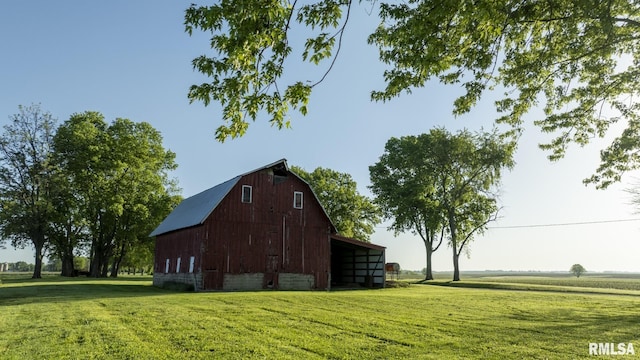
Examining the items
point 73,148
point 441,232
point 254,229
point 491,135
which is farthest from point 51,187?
point 491,135

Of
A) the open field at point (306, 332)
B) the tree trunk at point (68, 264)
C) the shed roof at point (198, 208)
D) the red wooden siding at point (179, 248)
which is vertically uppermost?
the shed roof at point (198, 208)

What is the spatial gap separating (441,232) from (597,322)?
36.4 metres

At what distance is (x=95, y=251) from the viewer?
161ft

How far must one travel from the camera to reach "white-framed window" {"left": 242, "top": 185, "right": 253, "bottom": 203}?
90.2 ft

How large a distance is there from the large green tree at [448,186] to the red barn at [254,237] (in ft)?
52.0

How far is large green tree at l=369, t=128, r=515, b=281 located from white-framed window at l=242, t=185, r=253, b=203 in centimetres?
2201

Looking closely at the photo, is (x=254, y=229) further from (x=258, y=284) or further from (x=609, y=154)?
(x=609, y=154)

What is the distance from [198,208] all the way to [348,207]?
84.2 feet

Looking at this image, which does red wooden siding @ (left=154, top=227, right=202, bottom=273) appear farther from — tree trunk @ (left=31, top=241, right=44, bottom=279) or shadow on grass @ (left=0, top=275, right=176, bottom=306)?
tree trunk @ (left=31, top=241, right=44, bottom=279)

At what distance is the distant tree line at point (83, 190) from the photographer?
1736 inches

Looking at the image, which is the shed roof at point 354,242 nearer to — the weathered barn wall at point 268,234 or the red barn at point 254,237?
the red barn at point 254,237

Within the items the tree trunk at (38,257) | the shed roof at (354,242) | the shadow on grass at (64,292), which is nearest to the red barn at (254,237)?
the shed roof at (354,242)

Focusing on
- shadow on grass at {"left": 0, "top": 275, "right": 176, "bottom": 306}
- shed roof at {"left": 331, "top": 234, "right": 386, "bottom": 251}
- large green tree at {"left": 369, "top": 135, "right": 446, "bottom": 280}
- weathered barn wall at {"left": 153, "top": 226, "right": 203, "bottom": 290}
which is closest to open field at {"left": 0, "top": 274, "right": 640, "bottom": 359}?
shadow on grass at {"left": 0, "top": 275, "right": 176, "bottom": 306}

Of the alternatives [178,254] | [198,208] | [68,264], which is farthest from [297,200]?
[68,264]
